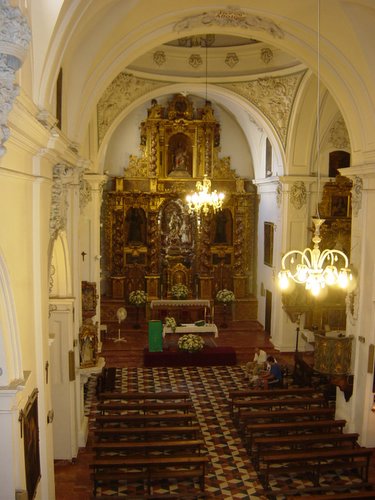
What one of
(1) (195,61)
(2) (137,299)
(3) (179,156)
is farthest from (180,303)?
(1) (195,61)

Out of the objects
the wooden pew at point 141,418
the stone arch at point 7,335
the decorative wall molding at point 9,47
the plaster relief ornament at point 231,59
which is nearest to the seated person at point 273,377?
the wooden pew at point 141,418

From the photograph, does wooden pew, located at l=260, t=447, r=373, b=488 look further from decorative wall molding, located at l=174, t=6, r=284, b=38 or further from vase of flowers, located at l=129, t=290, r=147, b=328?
vase of flowers, located at l=129, t=290, r=147, b=328

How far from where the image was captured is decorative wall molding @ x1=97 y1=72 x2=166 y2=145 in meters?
16.2

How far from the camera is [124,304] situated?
20469mm

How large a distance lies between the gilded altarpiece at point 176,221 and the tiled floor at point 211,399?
2.12 meters

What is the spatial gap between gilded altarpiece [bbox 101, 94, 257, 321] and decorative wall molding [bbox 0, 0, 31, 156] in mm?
16515

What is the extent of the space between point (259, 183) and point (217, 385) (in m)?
8.42

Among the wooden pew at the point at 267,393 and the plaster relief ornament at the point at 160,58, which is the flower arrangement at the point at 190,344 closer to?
the wooden pew at the point at 267,393

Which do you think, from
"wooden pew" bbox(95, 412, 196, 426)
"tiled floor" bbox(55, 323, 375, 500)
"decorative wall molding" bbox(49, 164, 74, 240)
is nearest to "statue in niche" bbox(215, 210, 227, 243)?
"tiled floor" bbox(55, 323, 375, 500)

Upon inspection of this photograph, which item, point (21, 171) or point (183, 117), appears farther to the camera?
point (183, 117)

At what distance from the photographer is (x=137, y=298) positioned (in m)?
19.8

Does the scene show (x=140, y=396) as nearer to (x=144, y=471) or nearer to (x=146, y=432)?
(x=146, y=432)

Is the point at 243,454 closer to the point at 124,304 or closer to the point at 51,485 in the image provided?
the point at 51,485

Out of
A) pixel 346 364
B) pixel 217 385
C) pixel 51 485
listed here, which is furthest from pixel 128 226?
pixel 51 485
